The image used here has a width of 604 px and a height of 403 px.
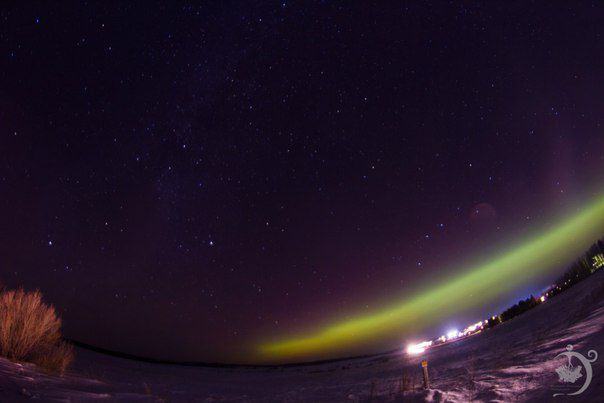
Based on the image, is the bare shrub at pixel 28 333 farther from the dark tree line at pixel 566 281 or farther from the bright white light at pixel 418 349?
the dark tree line at pixel 566 281

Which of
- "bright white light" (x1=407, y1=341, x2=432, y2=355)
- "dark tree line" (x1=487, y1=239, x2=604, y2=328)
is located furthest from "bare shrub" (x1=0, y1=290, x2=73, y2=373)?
"dark tree line" (x1=487, y1=239, x2=604, y2=328)

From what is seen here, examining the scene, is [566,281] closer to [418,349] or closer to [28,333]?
[418,349]

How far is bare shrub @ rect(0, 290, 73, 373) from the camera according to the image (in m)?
9.36

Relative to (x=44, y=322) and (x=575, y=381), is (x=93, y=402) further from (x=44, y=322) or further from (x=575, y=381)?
(x=575, y=381)

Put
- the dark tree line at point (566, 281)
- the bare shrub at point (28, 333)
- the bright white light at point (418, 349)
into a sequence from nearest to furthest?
the bare shrub at point (28, 333) → the bright white light at point (418, 349) → the dark tree line at point (566, 281)

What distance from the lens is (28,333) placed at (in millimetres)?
9922

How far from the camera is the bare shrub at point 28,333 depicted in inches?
368

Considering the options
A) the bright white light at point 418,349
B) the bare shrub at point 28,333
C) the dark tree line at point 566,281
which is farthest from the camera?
the dark tree line at point 566,281

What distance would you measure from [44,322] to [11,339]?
0.98m

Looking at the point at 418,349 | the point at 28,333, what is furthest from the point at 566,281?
the point at 28,333

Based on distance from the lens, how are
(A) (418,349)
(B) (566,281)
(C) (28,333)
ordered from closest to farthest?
(C) (28,333) < (A) (418,349) < (B) (566,281)

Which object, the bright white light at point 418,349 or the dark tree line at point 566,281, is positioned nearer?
the bright white light at point 418,349

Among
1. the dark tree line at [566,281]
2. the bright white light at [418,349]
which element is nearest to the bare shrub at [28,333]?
the bright white light at [418,349]

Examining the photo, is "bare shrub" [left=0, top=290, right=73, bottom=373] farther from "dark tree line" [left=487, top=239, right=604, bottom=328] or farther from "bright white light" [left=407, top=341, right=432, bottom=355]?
"dark tree line" [left=487, top=239, right=604, bottom=328]
